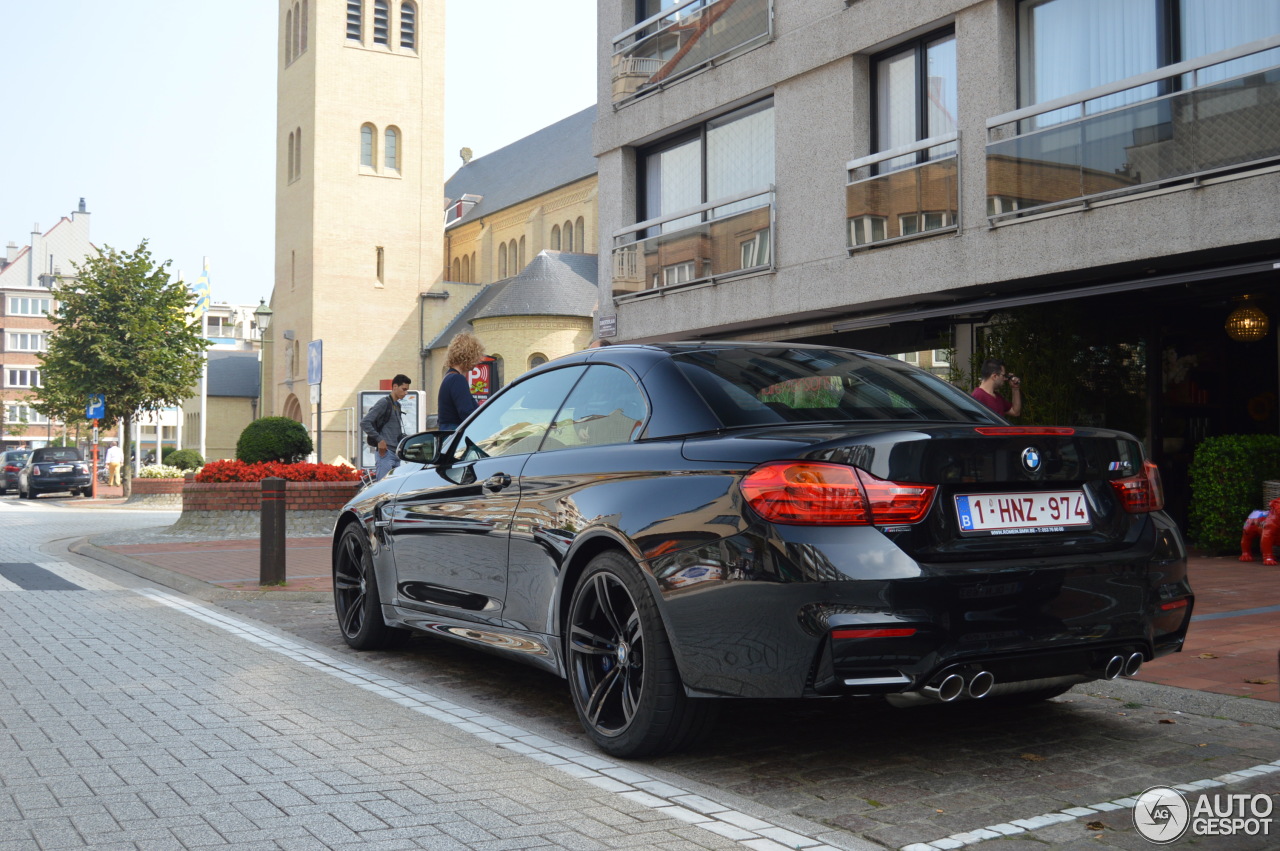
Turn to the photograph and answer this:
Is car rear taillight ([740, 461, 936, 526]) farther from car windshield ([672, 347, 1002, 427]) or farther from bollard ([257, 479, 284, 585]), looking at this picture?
bollard ([257, 479, 284, 585])

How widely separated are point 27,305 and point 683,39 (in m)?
108

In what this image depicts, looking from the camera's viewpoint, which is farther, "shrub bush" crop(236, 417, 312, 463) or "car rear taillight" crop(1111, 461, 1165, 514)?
"shrub bush" crop(236, 417, 312, 463)

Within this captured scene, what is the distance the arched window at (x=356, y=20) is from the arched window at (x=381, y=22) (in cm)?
67

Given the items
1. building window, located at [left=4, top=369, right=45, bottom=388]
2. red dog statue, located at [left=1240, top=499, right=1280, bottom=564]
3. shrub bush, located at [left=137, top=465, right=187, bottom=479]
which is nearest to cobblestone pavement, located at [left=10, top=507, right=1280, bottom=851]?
red dog statue, located at [left=1240, top=499, right=1280, bottom=564]

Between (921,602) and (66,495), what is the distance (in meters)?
43.9

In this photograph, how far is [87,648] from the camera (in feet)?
24.5

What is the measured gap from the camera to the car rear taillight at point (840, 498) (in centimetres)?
395

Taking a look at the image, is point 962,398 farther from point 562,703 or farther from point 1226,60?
point 1226,60

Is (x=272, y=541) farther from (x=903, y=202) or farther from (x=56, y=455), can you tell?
(x=56, y=455)

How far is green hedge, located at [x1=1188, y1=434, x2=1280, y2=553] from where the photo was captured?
11672 millimetres

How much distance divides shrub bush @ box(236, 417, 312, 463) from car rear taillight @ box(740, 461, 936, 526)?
17.7 meters

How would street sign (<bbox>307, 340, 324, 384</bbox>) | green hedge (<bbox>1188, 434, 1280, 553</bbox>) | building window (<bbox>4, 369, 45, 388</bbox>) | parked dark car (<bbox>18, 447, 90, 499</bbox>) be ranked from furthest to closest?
building window (<bbox>4, 369, 45, 388</bbox>) < parked dark car (<bbox>18, 447, 90, 499</bbox>) < street sign (<bbox>307, 340, 324, 384</bbox>) < green hedge (<bbox>1188, 434, 1280, 553</bbox>)

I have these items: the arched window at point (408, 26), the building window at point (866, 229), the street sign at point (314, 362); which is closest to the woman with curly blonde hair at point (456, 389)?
the building window at point (866, 229)

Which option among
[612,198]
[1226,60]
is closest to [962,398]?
[1226,60]
